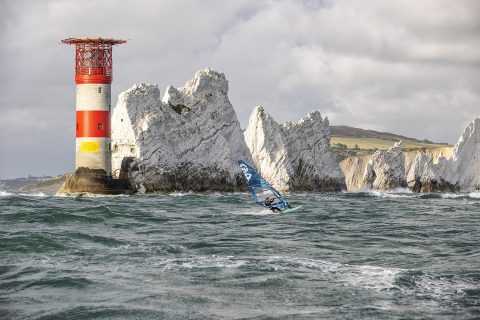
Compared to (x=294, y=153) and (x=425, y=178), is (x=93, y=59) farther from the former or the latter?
(x=425, y=178)

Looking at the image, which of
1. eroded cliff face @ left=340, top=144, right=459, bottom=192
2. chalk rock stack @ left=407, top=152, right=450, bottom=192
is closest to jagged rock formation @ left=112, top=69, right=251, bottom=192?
eroded cliff face @ left=340, top=144, right=459, bottom=192

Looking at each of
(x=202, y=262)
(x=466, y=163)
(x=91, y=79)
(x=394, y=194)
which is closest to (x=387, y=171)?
(x=466, y=163)

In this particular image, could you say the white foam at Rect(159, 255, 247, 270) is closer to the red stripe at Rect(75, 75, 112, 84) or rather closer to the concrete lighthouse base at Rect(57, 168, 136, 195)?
the red stripe at Rect(75, 75, 112, 84)

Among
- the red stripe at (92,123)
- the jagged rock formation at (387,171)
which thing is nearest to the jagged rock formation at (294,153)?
the jagged rock formation at (387,171)

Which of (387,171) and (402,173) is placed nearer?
(387,171)

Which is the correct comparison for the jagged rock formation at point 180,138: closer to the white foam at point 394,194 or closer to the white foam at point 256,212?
the white foam at point 394,194

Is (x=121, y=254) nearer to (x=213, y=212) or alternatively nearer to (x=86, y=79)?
(x=213, y=212)

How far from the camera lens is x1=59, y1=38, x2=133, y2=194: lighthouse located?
8688cm

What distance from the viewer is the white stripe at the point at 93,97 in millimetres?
86625

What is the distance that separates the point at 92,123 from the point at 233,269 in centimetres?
6011

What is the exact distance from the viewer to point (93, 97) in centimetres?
8681

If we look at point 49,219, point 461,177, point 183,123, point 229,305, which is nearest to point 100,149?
point 183,123

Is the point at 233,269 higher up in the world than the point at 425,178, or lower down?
lower down

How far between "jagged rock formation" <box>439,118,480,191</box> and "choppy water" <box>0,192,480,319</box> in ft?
337
